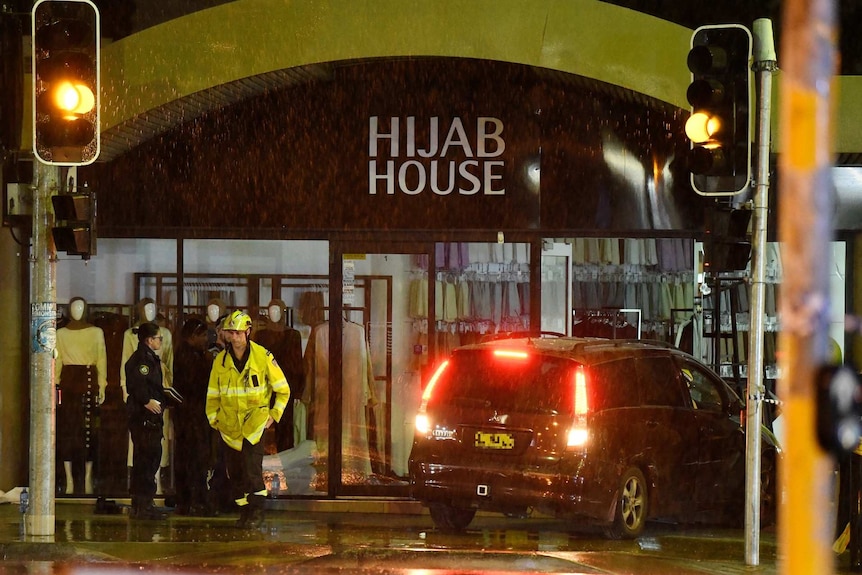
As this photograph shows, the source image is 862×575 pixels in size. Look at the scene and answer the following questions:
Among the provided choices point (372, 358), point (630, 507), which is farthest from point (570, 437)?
point (372, 358)

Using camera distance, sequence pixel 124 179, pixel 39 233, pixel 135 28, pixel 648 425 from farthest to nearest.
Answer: pixel 135 28
pixel 124 179
pixel 648 425
pixel 39 233

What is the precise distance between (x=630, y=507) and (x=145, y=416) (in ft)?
16.2

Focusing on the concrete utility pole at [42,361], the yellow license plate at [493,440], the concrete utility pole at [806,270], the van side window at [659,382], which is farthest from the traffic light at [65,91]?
the concrete utility pole at [806,270]

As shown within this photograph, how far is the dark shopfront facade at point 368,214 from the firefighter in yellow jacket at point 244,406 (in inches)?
62.2

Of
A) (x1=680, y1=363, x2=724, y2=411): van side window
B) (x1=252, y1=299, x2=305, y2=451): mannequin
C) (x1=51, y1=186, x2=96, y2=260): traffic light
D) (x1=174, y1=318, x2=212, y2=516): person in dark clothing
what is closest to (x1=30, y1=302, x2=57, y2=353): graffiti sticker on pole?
(x1=51, y1=186, x2=96, y2=260): traffic light

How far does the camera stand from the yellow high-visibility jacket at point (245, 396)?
454 inches

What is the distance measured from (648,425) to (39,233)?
5.44 m

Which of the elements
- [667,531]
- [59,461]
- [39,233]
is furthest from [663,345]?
[59,461]

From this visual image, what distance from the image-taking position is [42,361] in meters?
9.91

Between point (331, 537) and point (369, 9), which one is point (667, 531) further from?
point (369, 9)

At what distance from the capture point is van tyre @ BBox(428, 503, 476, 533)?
36.7 ft

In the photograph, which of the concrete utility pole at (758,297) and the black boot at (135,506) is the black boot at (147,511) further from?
the concrete utility pole at (758,297)

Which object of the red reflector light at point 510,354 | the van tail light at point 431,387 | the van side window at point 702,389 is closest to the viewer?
the red reflector light at point 510,354

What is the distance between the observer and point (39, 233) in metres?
9.81
